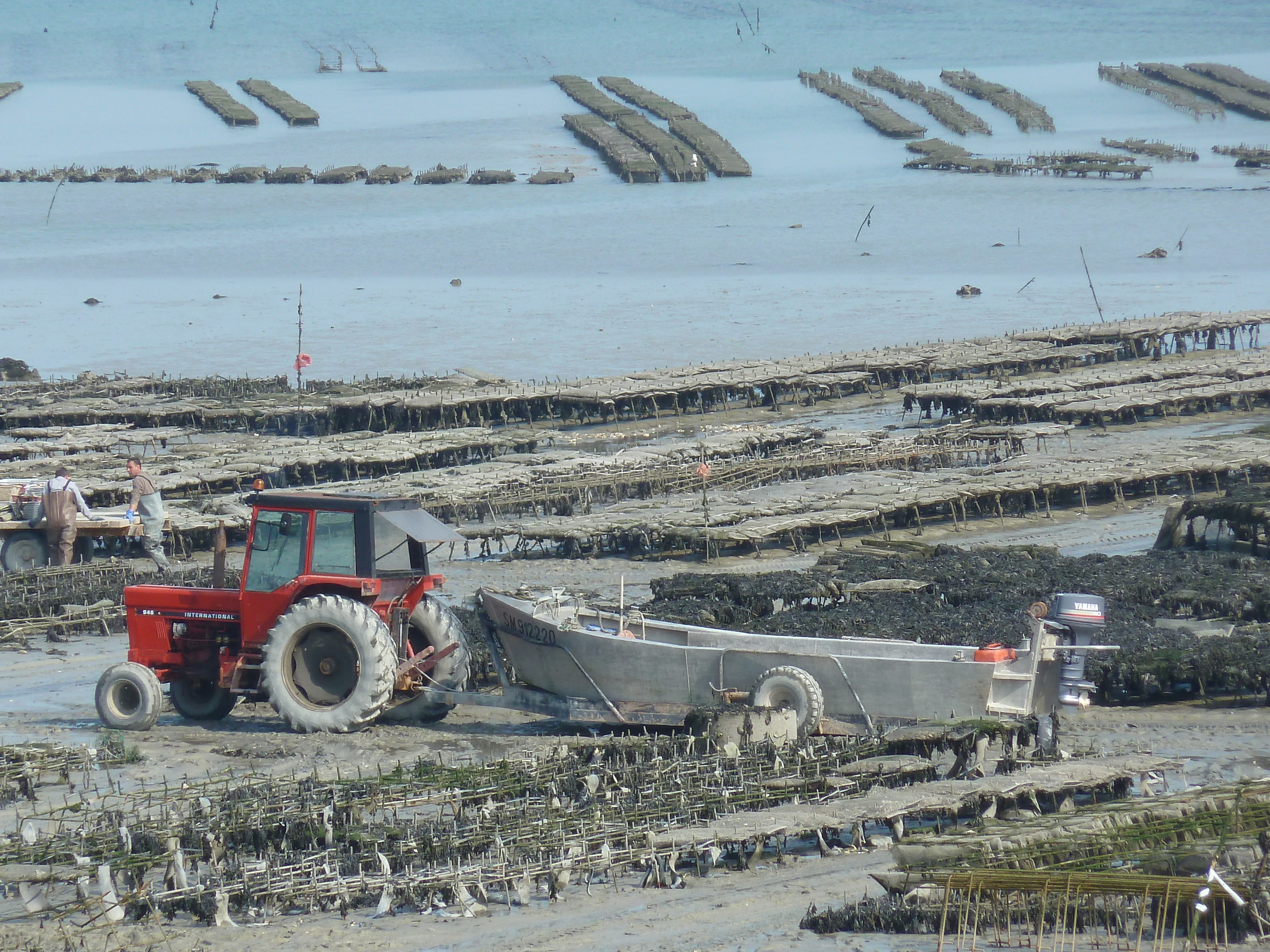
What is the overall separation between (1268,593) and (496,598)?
9484mm

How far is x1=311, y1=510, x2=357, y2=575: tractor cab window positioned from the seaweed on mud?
5.11 m

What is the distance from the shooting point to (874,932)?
9.55 metres

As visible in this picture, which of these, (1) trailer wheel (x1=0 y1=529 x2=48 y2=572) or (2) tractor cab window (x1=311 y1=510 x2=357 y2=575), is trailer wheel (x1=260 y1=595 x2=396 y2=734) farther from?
(1) trailer wheel (x1=0 y1=529 x2=48 y2=572)

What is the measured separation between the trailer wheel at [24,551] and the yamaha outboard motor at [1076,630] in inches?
603

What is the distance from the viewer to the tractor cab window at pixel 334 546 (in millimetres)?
13953

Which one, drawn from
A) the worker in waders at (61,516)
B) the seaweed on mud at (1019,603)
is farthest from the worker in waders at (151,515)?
the seaweed on mud at (1019,603)

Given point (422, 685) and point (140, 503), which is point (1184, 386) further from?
point (422, 685)

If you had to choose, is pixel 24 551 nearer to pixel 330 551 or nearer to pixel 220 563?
pixel 220 563

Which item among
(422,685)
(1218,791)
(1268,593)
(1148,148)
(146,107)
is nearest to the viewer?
(1218,791)

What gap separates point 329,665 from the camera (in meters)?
13.9

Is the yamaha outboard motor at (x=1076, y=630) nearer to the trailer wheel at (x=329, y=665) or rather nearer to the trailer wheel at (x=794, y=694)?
the trailer wheel at (x=794, y=694)

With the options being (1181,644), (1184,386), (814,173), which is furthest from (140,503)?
(814,173)

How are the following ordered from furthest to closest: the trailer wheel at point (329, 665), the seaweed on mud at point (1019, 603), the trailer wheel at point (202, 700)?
1. the seaweed on mud at point (1019, 603)
2. the trailer wheel at point (202, 700)
3. the trailer wheel at point (329, 665)

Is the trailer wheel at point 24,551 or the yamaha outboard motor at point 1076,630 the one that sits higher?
the trailer wheel at point 24,551
